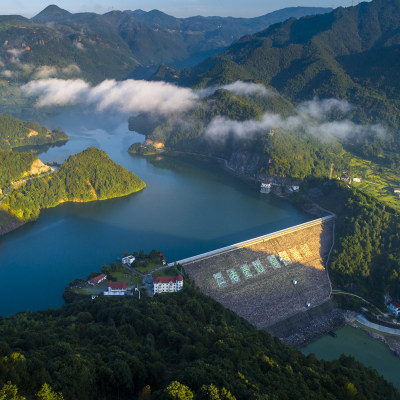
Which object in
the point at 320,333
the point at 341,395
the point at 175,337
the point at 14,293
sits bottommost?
the point at 320,333

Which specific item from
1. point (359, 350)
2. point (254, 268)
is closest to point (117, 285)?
point (254, 268)

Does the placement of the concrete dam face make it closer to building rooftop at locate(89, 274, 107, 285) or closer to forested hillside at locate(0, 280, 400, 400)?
forested hillside at locate(0, 280, 400, 400)

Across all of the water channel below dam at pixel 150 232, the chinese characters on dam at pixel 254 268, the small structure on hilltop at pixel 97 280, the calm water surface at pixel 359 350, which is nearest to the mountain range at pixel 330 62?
the water channel below dam at pixel 150 232

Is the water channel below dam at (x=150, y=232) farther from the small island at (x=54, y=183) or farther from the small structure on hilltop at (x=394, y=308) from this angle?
the small structure on hilltop at (x=394, y=308)

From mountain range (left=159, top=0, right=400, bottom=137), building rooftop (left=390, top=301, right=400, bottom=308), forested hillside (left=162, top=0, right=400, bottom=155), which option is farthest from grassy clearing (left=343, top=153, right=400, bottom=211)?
building rooftop (left=390, top=301, right=400, bottom=308)

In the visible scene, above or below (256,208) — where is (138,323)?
above

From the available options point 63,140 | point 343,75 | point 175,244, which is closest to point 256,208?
point 175,244

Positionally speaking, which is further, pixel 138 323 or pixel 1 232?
pixel 1 232

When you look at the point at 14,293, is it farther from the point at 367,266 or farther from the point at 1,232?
the point at 367,266
